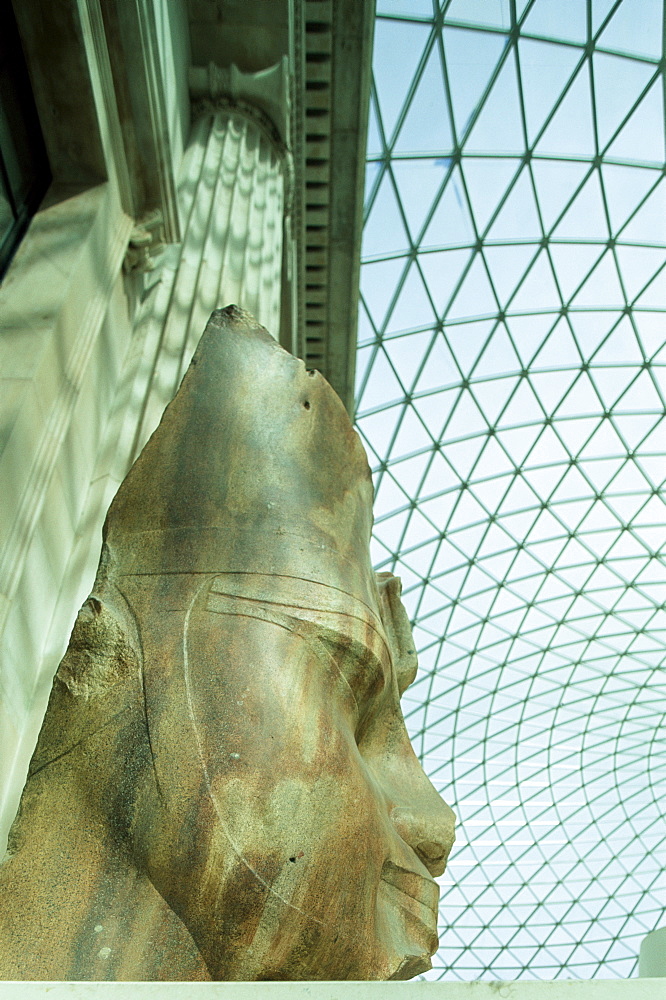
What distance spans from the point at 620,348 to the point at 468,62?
10.1 meters

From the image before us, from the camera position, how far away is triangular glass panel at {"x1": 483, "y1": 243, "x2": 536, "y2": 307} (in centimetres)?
2023

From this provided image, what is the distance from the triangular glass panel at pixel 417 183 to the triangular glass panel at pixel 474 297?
2189 millimetres

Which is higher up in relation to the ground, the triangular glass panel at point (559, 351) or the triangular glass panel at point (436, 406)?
the triangular glass panel at point (559, 351)

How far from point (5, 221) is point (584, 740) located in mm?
38203

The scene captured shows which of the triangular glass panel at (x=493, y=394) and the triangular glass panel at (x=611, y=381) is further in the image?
the triangular glass panel at (x=611, y=381)

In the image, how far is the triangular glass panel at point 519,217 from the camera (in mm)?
18969

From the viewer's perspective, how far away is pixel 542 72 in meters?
17.0

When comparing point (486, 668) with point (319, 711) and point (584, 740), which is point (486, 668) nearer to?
point (584, 740)

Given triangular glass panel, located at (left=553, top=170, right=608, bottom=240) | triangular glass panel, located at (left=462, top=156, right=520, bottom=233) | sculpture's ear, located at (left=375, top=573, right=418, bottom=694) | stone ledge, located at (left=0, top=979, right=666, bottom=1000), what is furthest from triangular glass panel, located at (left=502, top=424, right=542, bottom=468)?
stone ledge, located at (left=0, top=979, right=666, bottom=1000)

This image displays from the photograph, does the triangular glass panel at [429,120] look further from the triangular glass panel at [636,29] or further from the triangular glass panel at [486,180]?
the triangular glass panel at [636,29]

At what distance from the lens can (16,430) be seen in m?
5.75

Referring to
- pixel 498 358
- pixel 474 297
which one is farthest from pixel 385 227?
pixel 498 358

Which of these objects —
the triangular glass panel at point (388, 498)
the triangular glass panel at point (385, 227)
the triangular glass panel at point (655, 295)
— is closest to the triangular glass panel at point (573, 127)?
the triangular glass panel at point (385, 227)

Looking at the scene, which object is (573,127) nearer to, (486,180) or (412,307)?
(486,180)
